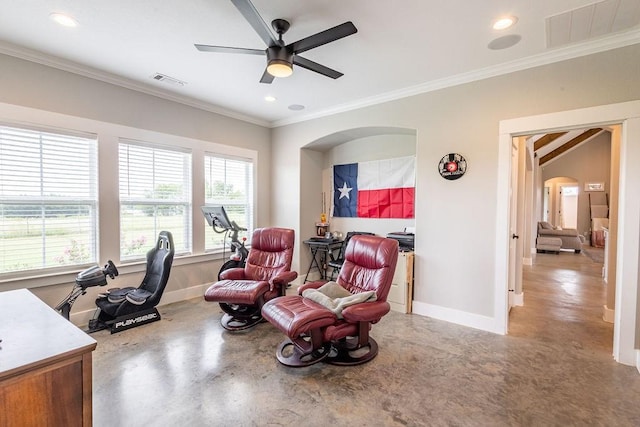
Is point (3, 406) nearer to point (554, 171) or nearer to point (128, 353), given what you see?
point (128, 353)

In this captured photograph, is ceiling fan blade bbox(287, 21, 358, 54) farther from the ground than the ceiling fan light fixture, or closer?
farther from the ground

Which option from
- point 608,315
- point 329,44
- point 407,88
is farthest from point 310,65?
point 608,315

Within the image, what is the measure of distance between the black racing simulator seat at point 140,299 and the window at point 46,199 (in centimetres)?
58

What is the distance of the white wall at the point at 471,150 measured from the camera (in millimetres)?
2734

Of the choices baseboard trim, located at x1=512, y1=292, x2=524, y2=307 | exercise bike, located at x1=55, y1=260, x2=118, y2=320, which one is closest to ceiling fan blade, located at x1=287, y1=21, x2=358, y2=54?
exercise bike, located at x1=55, y1=260, x2=118, y2=320

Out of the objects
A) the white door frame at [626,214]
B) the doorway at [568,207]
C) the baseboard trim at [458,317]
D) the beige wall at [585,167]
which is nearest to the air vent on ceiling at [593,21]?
the white door frame at [626,214]

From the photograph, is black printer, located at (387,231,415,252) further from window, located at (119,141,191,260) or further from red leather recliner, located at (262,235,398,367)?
window, located at (119,141,191,260)

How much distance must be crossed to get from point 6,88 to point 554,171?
14646 mm

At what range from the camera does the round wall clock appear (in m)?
3.41

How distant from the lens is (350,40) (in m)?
2.70

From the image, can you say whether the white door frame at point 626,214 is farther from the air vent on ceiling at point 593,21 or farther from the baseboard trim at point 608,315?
the baseboard trim at point 608,315

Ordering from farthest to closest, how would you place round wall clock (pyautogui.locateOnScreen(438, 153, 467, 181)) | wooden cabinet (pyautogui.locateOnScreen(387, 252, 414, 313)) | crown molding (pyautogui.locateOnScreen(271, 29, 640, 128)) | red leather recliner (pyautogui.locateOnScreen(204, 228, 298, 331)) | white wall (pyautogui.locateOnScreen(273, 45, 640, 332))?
wooden cabinet (pyautogui.locateOnScreen(387, 252, 414, 313)), round wall clock (pyautogui.locateOnScreen(438, 153, 467, 181)), red leather recliner (pyautogui.locateOnScreen(204, 228, 298, 331)), white wall (pyautogui.locateOnScreen(273, 45, 640, 332)), crown molding (pyautogui.locateOnScreen(271, 29, 640, 128))

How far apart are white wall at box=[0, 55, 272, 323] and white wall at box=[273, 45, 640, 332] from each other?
8.74ft

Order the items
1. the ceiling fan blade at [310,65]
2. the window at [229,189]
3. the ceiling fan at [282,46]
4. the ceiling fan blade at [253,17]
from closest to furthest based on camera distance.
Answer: the ceiling fan blade at [253,17] < the ceiling fan at [282,46] < the ceiling fan blade at [310,65] < the window at [229,189]
